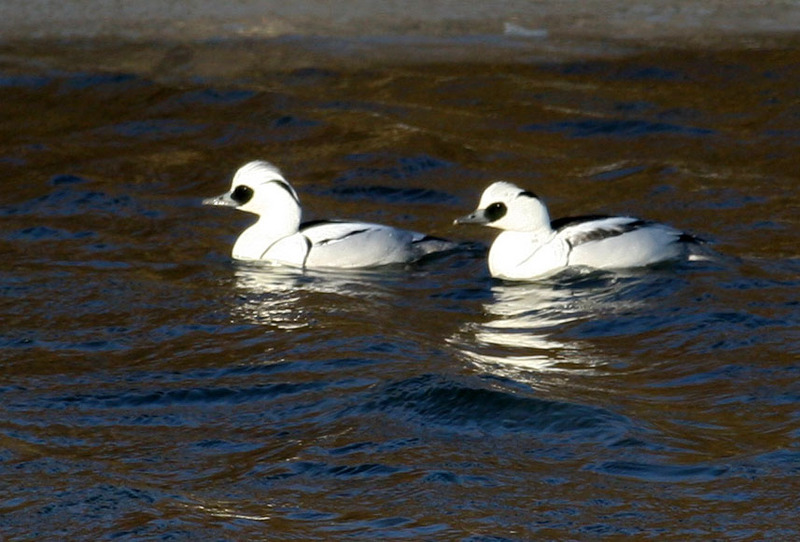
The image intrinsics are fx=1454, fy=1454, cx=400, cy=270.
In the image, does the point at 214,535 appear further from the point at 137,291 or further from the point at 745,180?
the point at 745,180

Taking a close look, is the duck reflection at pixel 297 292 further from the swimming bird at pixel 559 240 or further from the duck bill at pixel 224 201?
the swimming bird at pixel 559 240

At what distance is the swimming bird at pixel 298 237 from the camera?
11.2m

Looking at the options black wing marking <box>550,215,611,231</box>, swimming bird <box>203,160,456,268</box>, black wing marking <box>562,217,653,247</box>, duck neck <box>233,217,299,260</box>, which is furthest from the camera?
duck neck <box>233,217,299,260</box>

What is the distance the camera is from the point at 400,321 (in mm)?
9602

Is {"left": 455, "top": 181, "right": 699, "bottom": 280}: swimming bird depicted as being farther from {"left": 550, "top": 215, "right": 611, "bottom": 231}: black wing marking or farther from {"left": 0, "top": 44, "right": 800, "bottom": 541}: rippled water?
{"left": 0, "top": 44, "right": 800, "bottom": 541}: rippled water

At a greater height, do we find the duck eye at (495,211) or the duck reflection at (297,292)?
the duck eye at (495,211)

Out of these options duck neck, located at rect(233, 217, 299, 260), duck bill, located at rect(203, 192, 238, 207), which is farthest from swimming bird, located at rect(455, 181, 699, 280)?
duck bill, located at rect(203, 192, 238, 207)

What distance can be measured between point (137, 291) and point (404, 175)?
3.93 meters

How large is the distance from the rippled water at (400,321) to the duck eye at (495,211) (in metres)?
0.49

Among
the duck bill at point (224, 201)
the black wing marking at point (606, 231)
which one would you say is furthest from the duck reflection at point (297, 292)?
the black wing marking at point (606, 231)

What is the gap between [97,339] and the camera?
30.0 feet

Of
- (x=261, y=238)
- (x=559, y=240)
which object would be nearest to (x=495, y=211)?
(x=559, y=240)

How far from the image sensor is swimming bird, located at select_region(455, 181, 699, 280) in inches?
414

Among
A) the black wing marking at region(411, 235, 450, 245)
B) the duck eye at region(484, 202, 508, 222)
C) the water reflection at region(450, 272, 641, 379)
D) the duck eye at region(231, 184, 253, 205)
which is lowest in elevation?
the water reflection at region(450, 272, 641, 379)
